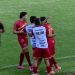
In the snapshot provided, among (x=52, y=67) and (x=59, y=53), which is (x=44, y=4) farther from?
(x=52, y=67)

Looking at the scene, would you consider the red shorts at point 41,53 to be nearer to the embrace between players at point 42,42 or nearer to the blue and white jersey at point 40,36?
the embrace between players at point 42,42

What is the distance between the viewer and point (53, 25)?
19.0 metres

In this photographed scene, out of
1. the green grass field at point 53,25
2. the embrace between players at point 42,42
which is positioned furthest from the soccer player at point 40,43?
the green grass field at point 53,25

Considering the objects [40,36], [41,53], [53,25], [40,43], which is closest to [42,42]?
[40,43]

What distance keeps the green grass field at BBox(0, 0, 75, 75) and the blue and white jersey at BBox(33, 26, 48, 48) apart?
3.73ft

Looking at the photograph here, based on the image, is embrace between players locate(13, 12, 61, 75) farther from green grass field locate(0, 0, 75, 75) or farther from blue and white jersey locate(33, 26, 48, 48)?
green grass field locate(0, 0, 75, 75)

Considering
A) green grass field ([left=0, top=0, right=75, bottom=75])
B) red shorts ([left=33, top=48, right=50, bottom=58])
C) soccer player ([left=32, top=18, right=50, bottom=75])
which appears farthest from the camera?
green grass field ([left=0, top=0, right=75, bottom=75])

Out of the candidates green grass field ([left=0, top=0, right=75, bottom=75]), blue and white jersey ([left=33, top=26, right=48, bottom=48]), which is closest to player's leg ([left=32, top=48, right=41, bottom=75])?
blue and white jersey ([left=33, top=26, right=48, bottom=48])

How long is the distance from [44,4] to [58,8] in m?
1.22

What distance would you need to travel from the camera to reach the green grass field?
13.3 meters

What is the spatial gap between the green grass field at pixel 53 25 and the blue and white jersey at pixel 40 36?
3.73 ft

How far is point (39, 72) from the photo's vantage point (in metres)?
12.4

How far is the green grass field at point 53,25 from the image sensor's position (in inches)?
522

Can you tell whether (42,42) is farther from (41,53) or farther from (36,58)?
(36,58)
